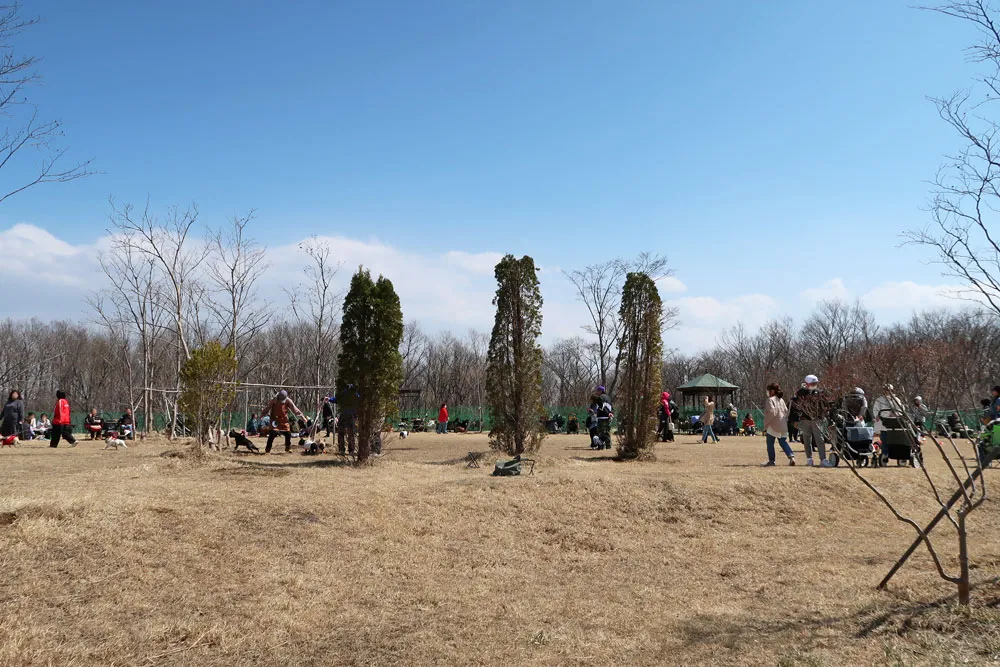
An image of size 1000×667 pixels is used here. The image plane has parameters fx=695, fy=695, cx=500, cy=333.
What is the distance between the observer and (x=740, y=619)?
209 inches

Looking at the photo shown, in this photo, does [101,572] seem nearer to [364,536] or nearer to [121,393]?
[364,536]

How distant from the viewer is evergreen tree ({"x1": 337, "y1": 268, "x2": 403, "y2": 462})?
12.2 meters

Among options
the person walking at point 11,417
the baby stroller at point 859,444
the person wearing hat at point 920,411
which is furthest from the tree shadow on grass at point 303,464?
the person walking at point 11,417

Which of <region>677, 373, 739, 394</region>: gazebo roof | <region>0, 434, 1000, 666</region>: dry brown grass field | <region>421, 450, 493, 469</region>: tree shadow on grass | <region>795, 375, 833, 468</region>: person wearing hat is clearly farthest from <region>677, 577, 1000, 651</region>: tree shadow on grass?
<region>677, 373, 739, 394</region>: gazebo roof

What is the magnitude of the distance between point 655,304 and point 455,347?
49.7 meters

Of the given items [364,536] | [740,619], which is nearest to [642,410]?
[364,536]

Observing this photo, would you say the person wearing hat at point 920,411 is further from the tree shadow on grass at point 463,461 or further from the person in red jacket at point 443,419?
the person in red jacket at point 443,419

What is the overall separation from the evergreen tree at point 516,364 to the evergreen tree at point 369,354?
257cm

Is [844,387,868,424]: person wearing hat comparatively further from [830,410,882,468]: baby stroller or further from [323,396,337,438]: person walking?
[323,396,337,438]: person walking

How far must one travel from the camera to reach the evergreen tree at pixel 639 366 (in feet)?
46.9

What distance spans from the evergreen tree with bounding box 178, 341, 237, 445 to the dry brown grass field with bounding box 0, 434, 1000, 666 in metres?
2.72

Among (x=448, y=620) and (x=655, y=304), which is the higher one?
(x=655, y=304)

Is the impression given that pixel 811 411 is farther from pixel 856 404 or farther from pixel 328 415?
pixel 328 415

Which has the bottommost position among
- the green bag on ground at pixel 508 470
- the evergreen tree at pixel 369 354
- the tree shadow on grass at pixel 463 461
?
the tree shadow on grass at pixel 463 461
